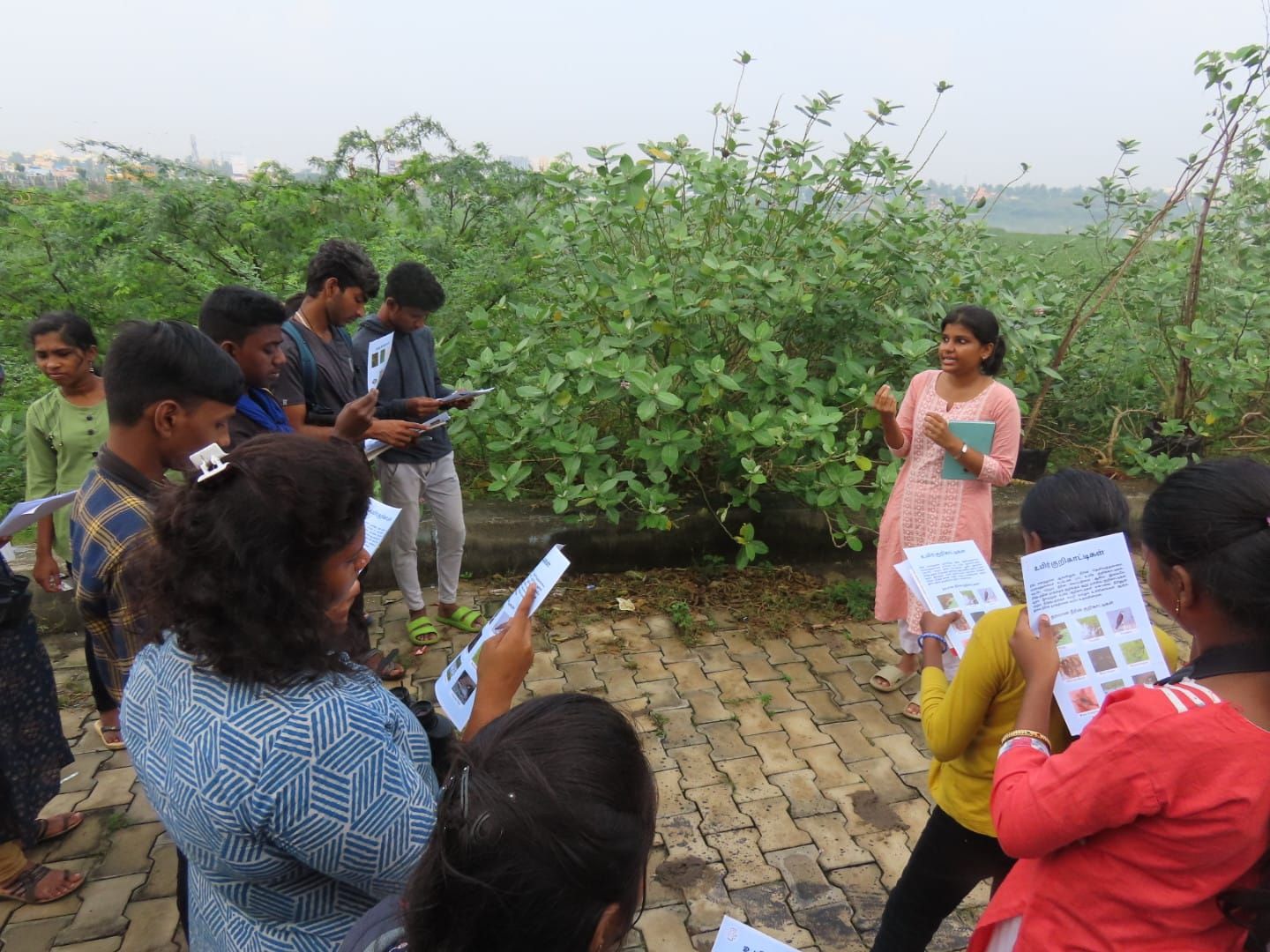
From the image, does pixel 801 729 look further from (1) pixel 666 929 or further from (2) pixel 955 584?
(2) pixel 955 584

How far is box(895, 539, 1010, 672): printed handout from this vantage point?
1838mm

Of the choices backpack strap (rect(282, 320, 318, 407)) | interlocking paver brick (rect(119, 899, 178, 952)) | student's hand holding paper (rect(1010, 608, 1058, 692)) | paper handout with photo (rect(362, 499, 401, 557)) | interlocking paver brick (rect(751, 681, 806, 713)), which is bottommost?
interlocking paver brick (rect(119, 899, 178, 952))

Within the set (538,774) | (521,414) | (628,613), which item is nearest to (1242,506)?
(538,774)

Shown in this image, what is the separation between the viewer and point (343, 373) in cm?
323

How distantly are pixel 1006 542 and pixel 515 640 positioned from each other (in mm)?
4271

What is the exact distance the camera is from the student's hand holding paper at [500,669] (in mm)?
1529

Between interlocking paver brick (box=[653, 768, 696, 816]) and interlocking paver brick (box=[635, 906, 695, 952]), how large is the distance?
0.38m

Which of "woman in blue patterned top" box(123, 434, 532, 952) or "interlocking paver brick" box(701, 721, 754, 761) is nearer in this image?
"woman in blue patterned top" box(123, 434, 532, 952)

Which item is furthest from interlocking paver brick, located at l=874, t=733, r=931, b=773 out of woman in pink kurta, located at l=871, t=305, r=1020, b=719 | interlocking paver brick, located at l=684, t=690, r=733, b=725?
interlocking paver brick, located at l=684, t=690, r=733, b=725

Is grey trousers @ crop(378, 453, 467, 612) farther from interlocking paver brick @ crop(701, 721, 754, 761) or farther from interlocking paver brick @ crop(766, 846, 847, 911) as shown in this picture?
interlocking paver brick @ crop(766, 846, 847, 911)

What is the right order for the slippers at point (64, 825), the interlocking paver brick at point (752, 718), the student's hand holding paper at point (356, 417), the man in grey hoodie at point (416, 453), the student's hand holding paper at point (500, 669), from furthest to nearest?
the man in grey hoodie at point (416, 453) < the interlocking paver brick at point (752, 718) < the student's hand holding paper at point (356, 417) < the slippers at point (64, 825) < the student's hand holding paper at point (500, 669)

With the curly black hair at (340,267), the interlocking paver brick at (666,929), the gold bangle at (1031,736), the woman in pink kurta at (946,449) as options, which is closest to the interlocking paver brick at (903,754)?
Answer: the woman in pink kurta at (946,449)

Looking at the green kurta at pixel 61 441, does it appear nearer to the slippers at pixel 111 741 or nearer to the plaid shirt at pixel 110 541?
the slippers at pixel 111 741

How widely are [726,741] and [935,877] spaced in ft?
4.60
